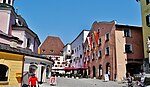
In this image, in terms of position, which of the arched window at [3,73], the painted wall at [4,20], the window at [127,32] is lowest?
the arched window at [3,73]

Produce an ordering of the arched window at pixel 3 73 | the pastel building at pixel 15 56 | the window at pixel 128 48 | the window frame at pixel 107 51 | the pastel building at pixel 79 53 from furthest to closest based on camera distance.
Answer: the pastel building at pixel 79 53
the window frame at pixel 107 51
the window at pixel 128 48
the pastel building at pixel 15 56
the arched window at pixel 3 73

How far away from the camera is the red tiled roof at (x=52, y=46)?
76.6m

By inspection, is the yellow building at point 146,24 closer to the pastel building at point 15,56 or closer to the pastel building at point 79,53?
the pastel building at point 15,56

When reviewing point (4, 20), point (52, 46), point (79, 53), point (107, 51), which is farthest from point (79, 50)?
point (4, 20)

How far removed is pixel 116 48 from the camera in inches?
1294

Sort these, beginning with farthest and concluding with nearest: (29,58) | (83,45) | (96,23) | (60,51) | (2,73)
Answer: (60,51)
(83,45)
(96,23)
(29,58)
(2,73)

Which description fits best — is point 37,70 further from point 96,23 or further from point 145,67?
point 96,23

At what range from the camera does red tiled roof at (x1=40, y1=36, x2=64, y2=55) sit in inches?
3017

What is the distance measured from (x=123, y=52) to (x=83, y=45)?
19.5 metres

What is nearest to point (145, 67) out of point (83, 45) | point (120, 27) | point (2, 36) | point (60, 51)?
point (120, 27)

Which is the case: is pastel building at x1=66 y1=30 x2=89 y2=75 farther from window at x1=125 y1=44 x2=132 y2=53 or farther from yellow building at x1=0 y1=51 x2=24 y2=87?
yellow building at x1=0 y1=51 x2=24 y2=87

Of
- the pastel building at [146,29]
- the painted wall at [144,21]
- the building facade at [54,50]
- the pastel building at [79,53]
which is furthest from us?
the building facade at [54,50]

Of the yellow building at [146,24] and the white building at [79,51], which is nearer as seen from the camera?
the yellow building at [146,24]

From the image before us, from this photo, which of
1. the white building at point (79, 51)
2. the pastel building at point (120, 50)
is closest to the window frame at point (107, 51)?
the pastel building at point (120, 50)
